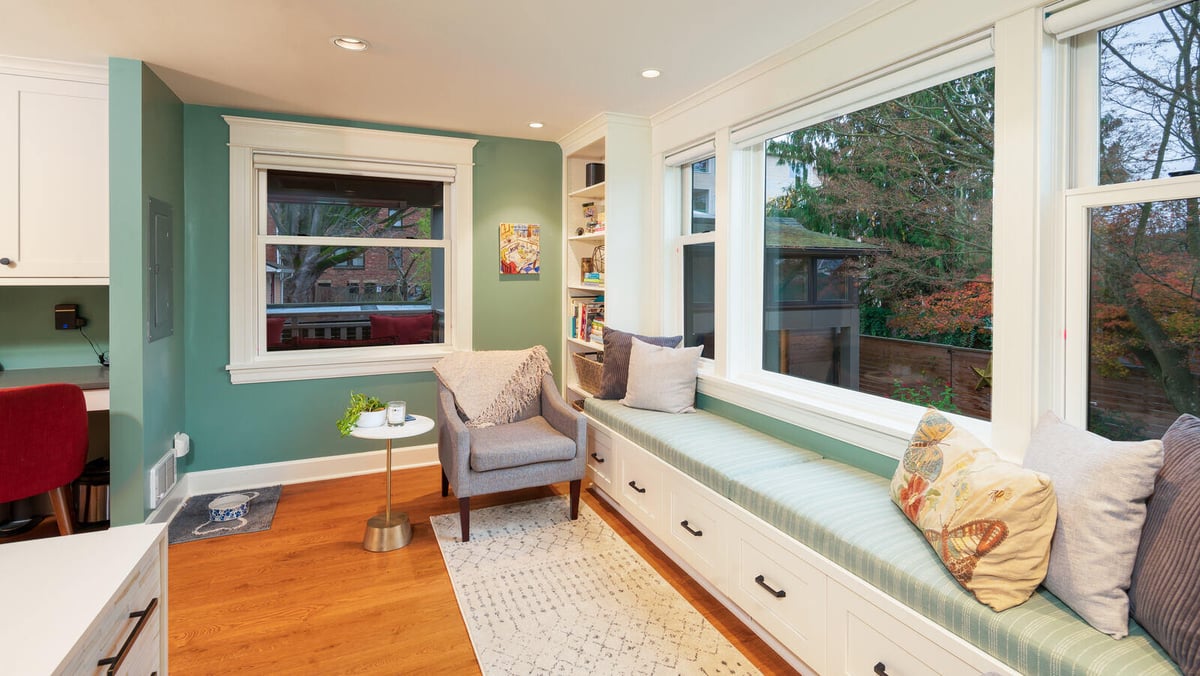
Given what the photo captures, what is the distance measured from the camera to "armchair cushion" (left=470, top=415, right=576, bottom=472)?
3131mm

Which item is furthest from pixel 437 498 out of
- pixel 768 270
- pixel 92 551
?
pixel 92 551

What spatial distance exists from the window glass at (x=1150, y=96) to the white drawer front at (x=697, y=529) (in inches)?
68.2

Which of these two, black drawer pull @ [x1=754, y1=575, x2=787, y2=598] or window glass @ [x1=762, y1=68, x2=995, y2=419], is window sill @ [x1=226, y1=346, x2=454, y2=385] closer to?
window glass @ [x1=762, y1=68, x2=995, y2=419]

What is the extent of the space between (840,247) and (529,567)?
6.92 feet

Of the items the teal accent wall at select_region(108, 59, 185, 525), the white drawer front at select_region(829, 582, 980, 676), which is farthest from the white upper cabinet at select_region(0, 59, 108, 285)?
the white drawer front at select_region(829, 582, 980, 676)

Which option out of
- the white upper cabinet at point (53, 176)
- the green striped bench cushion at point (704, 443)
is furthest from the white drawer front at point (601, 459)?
the white upper cabinet at point (53, 176)

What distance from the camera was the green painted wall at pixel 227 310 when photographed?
3760 millimetres

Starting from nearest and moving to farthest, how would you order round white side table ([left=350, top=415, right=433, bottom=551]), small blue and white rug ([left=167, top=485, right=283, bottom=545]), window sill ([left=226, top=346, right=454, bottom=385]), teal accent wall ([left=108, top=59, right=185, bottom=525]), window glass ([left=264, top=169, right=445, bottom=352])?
teal accent wall ([left=108, top=59, right=185, bottom=525]) < round white side table ([left=350, top=415, right=433, bottom=551]) < small blue and white rug ([left=167, top=485, right=283, bottom=545]) < window sill ([left=226, top=346, right=454, bottom=385]) < window glass ([left=264, top=169, right=445, bottom=352])

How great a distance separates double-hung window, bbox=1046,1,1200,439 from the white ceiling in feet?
2.91

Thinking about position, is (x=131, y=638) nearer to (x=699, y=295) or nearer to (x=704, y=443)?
(x=704, y=443)

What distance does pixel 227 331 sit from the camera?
3.87m

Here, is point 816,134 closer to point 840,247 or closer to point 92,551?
point 840,247

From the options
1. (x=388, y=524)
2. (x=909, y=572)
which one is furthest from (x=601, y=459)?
(x=909, y=572)

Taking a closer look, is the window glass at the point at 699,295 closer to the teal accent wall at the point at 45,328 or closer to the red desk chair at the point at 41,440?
the red desk chair at the point at 41,440
